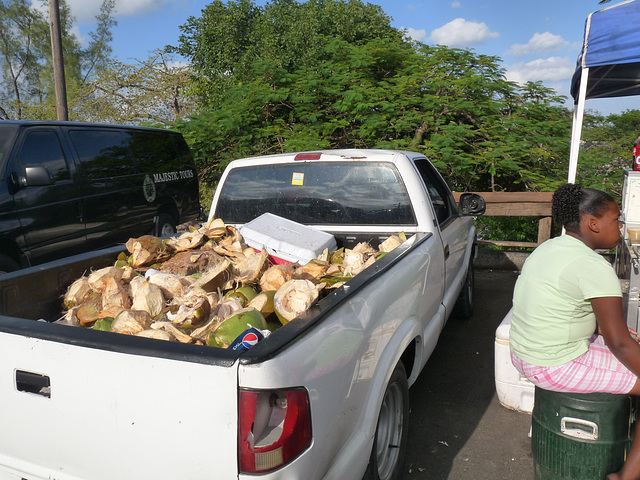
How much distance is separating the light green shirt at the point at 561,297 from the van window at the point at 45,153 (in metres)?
5.23

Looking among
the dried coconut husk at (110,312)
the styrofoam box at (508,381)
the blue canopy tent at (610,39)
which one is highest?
the blue canopy tent at (610,39)

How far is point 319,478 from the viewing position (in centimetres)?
182

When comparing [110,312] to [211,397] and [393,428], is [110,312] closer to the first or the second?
[211,397]

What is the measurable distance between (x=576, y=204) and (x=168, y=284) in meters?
2.11

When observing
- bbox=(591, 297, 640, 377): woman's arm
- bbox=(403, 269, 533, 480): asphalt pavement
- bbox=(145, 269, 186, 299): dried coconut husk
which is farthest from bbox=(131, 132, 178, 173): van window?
bbox=(591, 297, 640, 377): woman's arm

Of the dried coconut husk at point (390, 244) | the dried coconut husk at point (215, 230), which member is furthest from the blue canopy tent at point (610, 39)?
the dried coconut husk at point (215, 230)

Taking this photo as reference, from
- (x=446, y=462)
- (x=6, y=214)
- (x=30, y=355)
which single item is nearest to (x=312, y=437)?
(x=30, y=355)

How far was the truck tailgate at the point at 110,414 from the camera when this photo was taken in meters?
1.58

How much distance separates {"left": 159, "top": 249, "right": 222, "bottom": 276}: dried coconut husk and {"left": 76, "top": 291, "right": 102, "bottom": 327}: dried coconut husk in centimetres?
56

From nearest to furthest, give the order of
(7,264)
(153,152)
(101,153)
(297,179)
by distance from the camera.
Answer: (297,179), (7,264), (101,153), (153,152)

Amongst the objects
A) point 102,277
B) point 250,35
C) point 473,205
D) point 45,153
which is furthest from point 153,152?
point 250,35

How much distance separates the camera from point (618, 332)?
2.16 meters

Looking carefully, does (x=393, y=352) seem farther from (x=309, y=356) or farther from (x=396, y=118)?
(x=396, y=118)

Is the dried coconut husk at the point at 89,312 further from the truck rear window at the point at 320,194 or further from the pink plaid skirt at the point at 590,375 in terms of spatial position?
the pink plaid skirt at the point at 590,375
